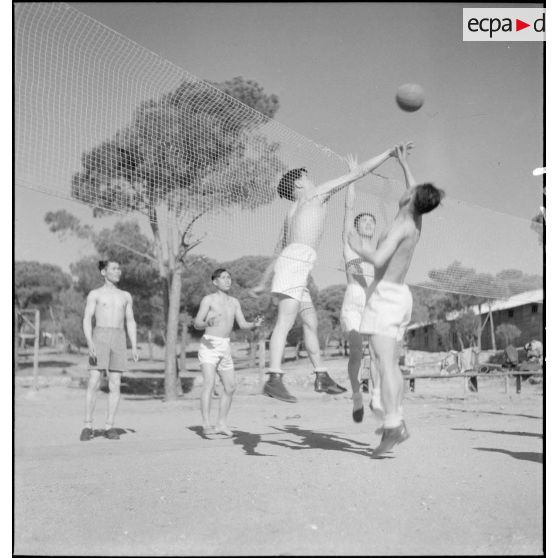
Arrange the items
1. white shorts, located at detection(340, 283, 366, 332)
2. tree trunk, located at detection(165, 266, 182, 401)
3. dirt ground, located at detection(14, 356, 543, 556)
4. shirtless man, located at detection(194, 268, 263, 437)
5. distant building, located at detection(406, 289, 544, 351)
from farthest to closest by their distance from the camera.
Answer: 1. distant building, located at detection(406, 289, 544, 351)
2. tree trunk, located at detection(165, 266, 182, 401)
3. shirtless man, located at detection(194, 268, 263, 437)
4. white shorts, located at detection(340, 283, 366, 332)
5. dirt ground, located at detection(14, 356, 543, 556)

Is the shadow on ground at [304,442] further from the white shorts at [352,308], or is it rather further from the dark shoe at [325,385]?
the white shorts at [352,308]

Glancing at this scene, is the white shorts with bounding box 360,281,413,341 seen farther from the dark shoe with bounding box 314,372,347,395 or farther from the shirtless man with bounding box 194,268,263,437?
the shirtless man with bounding box 194,268,263,437

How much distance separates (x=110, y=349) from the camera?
7.95 metres

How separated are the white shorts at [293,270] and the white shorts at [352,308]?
53cm

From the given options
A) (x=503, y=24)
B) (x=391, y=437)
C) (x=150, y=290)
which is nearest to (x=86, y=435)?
(x=391, y=437)

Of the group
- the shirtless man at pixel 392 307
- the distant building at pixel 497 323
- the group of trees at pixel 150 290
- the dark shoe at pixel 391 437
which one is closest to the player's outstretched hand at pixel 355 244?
the shirtless man at pixel 392 307

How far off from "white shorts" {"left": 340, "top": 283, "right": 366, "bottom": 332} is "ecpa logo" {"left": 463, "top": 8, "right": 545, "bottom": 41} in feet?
7.38

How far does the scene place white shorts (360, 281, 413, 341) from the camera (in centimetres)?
427

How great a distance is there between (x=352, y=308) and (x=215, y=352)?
9.43ft

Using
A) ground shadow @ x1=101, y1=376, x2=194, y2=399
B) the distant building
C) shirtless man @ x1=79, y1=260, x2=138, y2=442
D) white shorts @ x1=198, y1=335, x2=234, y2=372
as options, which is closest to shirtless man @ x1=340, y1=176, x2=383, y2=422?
white shorts @ x1=198, y1=335, x2=234, y2=372

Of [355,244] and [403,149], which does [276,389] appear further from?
[403,149]

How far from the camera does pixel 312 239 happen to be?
5.10 m
